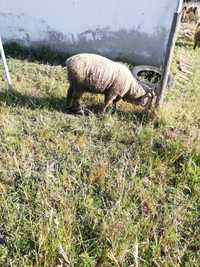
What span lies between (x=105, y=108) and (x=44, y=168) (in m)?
1.90

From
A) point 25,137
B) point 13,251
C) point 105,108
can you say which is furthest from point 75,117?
point 13,251

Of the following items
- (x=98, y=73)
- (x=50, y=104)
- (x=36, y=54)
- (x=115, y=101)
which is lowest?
(x=50, y=104)

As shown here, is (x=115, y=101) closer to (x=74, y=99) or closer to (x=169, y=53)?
(x=74, y=99)

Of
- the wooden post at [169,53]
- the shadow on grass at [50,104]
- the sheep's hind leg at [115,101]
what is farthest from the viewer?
the sheep's hind leg at [115,101]

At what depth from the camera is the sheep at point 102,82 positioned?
245 inches

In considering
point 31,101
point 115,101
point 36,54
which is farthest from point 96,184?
point 36,54

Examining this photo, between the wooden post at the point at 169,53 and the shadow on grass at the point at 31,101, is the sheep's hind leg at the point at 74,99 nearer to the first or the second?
the shadow on grass at the point at 31,101

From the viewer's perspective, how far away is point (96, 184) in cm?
507

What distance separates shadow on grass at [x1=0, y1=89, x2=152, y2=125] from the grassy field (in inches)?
0.7

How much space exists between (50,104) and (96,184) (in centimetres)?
230

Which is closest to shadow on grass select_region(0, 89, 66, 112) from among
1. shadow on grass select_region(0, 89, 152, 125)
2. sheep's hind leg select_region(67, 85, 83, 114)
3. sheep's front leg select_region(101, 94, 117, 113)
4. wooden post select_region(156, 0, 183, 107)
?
shadow on grass select_region(0, 89, 152, 125)

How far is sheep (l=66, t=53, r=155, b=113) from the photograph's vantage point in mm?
6219

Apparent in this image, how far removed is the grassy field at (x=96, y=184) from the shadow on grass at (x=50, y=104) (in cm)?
2

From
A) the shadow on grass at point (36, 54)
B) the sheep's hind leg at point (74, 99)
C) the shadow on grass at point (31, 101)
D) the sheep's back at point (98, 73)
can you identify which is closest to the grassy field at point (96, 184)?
the shadow on grass at point (31, 101)
